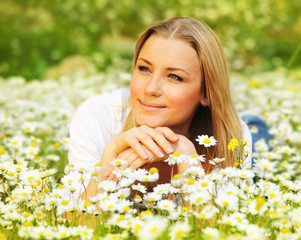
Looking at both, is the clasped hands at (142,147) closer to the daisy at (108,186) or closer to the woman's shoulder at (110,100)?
the daisy at (108,186)

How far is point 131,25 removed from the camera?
37.0 ft

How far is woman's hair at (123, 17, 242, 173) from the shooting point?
284 cm

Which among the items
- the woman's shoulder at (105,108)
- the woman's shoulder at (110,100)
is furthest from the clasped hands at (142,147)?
the woman's shoulder at (110,100)

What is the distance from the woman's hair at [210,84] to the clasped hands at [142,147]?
0.37m

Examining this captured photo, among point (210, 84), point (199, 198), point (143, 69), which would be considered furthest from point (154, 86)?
point (199, 198)

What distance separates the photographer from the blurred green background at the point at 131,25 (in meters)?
9.64

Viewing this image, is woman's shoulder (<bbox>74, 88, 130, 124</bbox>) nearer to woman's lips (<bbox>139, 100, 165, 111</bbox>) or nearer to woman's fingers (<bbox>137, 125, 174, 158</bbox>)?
woman's lips (<bbox>139, 100, 165, 111</bbox>)

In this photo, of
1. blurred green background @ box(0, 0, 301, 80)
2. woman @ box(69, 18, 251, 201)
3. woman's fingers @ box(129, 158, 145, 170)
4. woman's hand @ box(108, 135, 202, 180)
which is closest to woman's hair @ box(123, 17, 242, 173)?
woman @ box(69, 18, 251, 201)

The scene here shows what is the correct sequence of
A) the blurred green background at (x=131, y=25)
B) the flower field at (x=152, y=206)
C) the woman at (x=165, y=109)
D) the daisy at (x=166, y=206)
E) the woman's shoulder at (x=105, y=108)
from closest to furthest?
the flower field at (x=152, y=206)
the daisy at (x=166, y=206)
the woman at (x=165, y=109)
the woman's shoulder at (x=105, y=108)
the blurred green background at (x=131, y=25)

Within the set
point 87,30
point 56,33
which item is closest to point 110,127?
point 56,33

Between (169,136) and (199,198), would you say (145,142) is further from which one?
(199,198)

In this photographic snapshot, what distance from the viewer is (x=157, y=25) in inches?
116

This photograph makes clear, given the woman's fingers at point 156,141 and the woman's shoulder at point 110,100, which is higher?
the woman's shoulder at point 110,100

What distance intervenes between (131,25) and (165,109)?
29.1 ft
